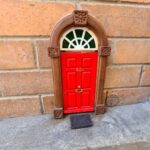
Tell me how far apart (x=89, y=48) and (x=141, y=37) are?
1.55 ft

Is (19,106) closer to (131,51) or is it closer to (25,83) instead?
(25,83)

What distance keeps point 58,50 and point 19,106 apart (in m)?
0.61

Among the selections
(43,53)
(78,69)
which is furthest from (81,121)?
(43,53)

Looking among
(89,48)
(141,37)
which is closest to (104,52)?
(89,48)

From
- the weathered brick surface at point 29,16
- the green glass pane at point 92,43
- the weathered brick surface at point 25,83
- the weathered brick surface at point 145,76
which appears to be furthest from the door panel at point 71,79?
the weathered brick surface at point 145,76

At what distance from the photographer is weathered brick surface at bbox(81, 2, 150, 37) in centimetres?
113

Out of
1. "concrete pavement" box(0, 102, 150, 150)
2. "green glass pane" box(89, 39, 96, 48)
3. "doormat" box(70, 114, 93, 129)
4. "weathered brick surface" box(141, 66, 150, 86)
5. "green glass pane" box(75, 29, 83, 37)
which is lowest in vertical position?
"concrete pavement" box(0, 102, 150, 150)

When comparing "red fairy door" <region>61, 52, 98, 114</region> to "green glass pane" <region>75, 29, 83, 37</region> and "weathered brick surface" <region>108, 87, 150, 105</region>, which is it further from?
"weathered brick surface" <region>108, 87, 150, 105</region>

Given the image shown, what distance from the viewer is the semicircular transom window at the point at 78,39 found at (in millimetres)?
1131

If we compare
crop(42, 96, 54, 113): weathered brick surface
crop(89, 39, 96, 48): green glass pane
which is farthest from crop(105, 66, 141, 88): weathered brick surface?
crop(42, 96, 54, 113): weathered brick surface

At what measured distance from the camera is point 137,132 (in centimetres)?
119

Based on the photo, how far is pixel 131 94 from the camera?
→ 58.4 inches

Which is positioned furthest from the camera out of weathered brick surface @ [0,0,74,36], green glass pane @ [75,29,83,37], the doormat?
the doormat

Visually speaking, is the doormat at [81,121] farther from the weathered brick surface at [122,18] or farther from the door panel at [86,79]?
the weathered brick surface at [122,18]
